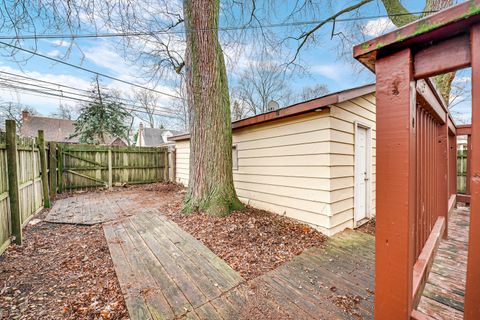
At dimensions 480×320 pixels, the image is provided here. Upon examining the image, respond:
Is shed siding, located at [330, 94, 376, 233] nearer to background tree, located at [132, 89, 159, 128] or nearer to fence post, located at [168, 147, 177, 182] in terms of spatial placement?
fence post, located at [168, 147, 177, 182]

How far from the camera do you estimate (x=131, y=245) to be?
10.4 ft

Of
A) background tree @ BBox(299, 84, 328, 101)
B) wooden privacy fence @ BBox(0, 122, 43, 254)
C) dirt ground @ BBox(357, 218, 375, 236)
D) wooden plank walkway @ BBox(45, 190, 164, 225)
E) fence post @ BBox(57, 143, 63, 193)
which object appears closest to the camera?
wooden privacy fence @ BBox(0, 122, 43, 254)

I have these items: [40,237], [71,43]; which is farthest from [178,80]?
[40,237]

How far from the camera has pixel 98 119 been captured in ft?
41.5

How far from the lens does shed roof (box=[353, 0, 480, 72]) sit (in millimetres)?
649

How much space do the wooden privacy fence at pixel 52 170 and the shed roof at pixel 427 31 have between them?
185 inches

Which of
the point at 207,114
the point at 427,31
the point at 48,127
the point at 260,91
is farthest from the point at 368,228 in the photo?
the point at 48,127

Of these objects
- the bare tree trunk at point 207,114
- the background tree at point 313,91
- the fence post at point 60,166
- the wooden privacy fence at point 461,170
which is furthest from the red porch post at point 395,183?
the background tree at point 313,91

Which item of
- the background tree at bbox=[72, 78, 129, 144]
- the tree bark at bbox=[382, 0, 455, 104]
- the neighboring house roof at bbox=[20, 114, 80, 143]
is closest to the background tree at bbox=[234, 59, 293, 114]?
the background tree at bbox=[72, 78, 129, 144]

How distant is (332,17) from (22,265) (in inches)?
368

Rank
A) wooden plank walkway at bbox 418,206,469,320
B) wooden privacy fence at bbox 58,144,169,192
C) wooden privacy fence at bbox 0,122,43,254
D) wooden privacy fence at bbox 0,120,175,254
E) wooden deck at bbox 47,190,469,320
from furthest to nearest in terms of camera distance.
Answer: wooden privacy fence at bbox 58,144,169,192 → wooden privacy fence at bbox 0,120,175,254 → wooden privacy fence at bbox 0,122,43,254 → wooden deck at bbox 47,190,469,320 → wooden plank walkway at bbox 418,206,469,320

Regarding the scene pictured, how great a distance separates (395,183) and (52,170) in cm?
932

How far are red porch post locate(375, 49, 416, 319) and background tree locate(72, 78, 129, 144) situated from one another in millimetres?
15149

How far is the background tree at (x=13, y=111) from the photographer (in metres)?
15.4
